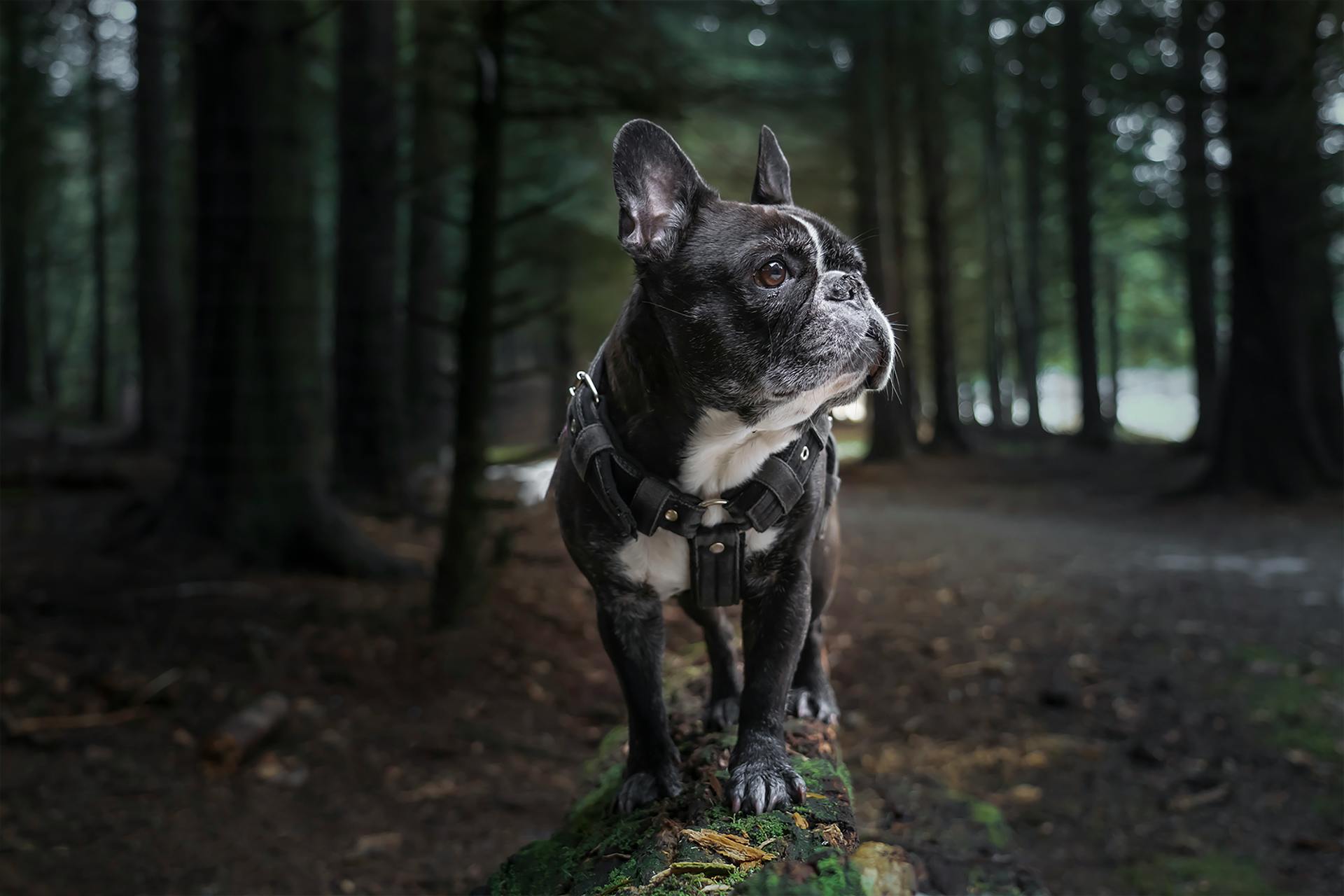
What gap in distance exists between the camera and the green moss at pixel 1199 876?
527cm

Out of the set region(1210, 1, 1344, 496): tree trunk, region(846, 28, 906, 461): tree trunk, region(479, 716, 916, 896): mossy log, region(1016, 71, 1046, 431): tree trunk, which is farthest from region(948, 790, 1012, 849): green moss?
region(1016, 71, 1046, 431): tree trunk

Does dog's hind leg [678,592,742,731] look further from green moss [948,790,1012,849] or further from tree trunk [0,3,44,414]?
tree trunk [0,3,44,414]

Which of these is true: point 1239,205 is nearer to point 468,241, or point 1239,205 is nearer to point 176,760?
point 468,241

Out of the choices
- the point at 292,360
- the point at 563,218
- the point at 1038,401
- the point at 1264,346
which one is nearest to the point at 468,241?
the point at 292,360

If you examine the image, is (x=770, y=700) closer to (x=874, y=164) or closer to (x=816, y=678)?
(x=816, y=678)

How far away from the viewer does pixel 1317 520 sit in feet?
43.2

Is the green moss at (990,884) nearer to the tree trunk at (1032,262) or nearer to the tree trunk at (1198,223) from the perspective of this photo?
the tree trunk at (1198,223)

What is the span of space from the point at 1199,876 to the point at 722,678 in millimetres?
3579

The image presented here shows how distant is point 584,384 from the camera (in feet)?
8.73

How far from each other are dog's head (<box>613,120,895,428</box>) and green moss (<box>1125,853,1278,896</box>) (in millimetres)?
4258

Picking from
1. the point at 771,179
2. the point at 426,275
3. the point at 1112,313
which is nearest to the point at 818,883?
the point at 771,179

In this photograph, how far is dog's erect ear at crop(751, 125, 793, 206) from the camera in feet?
8.82

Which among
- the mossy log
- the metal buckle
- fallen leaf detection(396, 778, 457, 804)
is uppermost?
the metal buckle

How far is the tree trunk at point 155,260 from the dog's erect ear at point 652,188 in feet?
55.4
